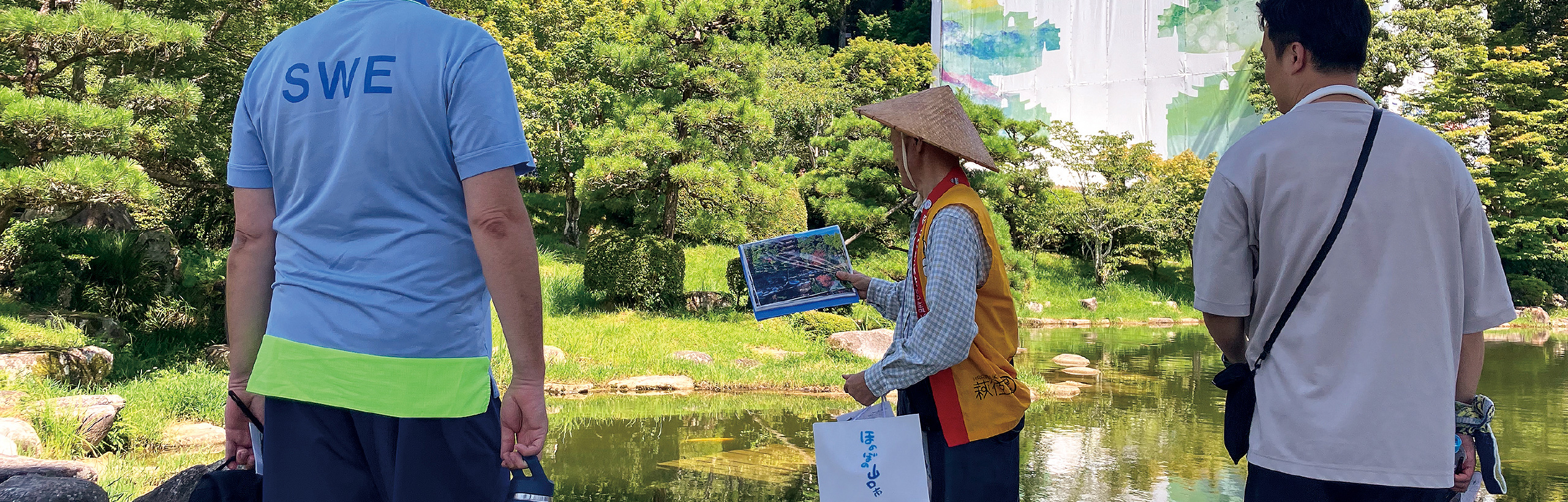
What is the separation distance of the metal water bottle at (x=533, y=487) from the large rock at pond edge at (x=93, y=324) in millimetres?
6551

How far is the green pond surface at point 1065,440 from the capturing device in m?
4.37

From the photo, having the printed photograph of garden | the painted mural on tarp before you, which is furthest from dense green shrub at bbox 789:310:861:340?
the painted mural on tarp

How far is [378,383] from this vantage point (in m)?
1.31

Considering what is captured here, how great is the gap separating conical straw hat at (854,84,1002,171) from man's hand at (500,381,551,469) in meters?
1.06

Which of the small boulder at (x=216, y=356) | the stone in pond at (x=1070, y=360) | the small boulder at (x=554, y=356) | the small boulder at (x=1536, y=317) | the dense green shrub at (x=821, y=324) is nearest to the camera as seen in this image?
the small boulder at (x=216, y=356)

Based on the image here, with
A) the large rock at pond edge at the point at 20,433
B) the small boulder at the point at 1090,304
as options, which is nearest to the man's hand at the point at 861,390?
the large rock at pond edge at the point at 20,433

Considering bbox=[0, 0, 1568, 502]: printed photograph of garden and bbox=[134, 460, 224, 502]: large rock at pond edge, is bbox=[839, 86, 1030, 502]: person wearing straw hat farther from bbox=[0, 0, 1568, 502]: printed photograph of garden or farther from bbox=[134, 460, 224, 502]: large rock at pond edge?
bbox=[134, 460, 224, 502]: large rock at pond edge

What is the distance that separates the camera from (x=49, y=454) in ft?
13.9

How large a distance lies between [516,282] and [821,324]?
8450mm

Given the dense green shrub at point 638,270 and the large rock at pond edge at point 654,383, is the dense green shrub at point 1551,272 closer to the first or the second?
the dense green shrub at point 638,270

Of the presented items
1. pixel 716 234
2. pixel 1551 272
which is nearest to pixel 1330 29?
→ pixel 716 234

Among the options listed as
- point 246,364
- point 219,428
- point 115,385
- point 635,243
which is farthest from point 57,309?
point 246,364

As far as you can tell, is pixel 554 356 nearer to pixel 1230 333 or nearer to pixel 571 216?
pixel 1230 333

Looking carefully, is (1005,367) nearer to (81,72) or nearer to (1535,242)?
(81,72)
